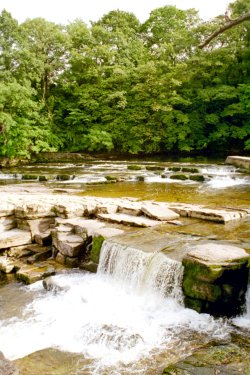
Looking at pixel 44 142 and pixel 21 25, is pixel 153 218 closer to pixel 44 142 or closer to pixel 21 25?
pixel 44 142

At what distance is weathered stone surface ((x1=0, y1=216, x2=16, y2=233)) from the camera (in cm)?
804

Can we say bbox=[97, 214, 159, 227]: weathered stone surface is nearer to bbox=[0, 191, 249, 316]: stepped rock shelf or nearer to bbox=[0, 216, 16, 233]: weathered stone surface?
bbox=[0, 191, 249, 316]: stepped rock shelf

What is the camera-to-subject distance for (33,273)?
654 cm

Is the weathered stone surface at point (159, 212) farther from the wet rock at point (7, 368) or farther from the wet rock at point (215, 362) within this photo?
the wet rock at point (7, 368)

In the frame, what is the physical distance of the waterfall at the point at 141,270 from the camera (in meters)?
5.35

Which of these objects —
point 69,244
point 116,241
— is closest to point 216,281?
point 116,241

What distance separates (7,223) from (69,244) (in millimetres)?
2119

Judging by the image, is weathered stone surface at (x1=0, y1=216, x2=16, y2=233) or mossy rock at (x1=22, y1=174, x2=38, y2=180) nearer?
weathered stone surface at (x1=0, y1=216, x2=16, y2=233)

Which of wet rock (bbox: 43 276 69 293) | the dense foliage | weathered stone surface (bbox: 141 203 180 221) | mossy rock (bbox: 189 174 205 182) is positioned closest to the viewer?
wet rock (bbox: 43 276 69 293)

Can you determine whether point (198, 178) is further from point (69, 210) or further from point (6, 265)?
point (6, 265)

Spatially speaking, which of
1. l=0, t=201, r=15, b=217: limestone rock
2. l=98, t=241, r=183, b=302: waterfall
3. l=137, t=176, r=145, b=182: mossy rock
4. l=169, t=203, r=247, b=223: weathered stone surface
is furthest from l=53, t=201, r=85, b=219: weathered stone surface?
l=137, t=176, r=145, b=182: mossy rock

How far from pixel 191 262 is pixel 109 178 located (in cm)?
1000

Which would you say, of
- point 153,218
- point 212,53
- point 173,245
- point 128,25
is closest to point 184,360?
point 173,245

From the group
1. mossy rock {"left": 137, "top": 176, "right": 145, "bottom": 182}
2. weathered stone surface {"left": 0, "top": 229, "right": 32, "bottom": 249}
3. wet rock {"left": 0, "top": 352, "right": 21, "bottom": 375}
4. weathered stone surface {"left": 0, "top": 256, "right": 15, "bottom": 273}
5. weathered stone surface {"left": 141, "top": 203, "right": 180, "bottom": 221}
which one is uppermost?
mossy rock {"left": 137, "top": 176, "right": 145, "bottom": 182}
